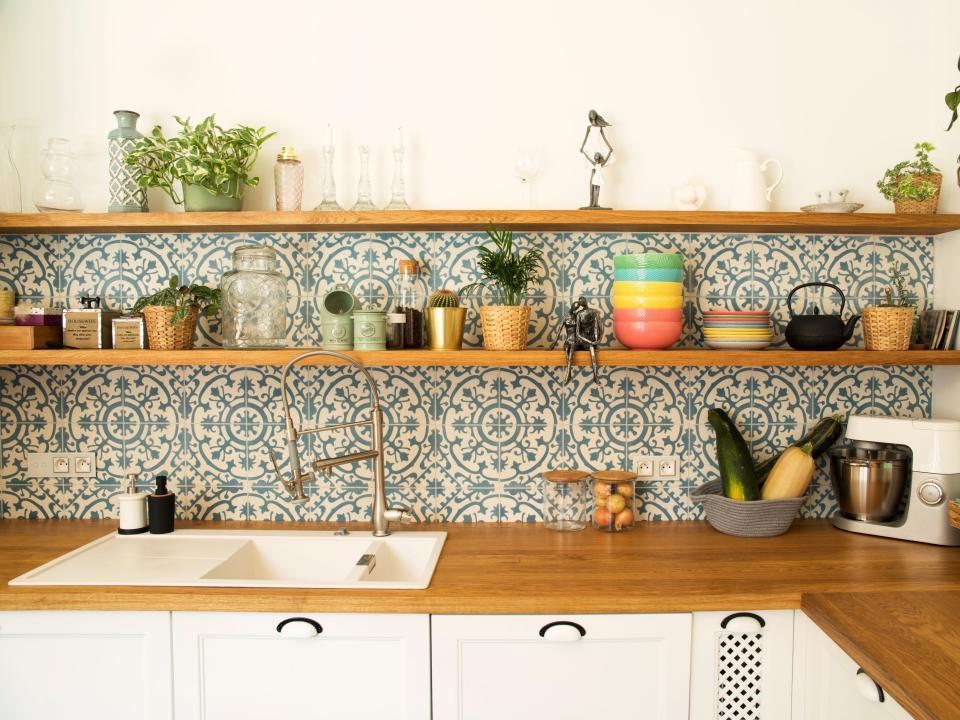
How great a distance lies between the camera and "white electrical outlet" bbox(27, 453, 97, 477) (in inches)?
88.4

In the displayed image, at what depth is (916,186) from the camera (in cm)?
204

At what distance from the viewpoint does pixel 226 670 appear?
162 centimetres

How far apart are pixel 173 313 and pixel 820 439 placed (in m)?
2.07

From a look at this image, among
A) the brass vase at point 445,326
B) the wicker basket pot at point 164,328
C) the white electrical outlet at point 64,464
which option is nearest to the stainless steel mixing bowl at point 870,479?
the brass vase at point 445,326

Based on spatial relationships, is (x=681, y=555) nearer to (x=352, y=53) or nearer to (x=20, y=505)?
(x=352, y=53)

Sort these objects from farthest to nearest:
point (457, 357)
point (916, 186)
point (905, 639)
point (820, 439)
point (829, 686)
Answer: point (820, 439) → point (916, 186) → point (457, 357) → point (829, 686) → point (905, 639)

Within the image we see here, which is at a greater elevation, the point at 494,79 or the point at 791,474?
the point at 494,79

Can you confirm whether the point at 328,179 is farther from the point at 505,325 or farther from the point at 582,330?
the point at 582,330

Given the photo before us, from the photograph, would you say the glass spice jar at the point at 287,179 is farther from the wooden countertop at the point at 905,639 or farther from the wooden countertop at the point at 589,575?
the wooden countertop at the point at 905,639

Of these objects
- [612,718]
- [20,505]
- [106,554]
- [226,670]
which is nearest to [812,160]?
[612,718]

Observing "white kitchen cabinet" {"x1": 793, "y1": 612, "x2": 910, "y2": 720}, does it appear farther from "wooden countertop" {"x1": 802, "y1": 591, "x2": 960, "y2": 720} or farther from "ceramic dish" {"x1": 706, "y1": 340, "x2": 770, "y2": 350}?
"ceramic dish" {"x1": 706, "y1": 340, "x2": 770, "y2": 350}

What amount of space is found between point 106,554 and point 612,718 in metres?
1.45

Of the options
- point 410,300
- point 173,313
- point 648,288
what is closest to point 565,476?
point 648,288

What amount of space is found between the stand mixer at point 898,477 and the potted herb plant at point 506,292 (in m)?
1.09
